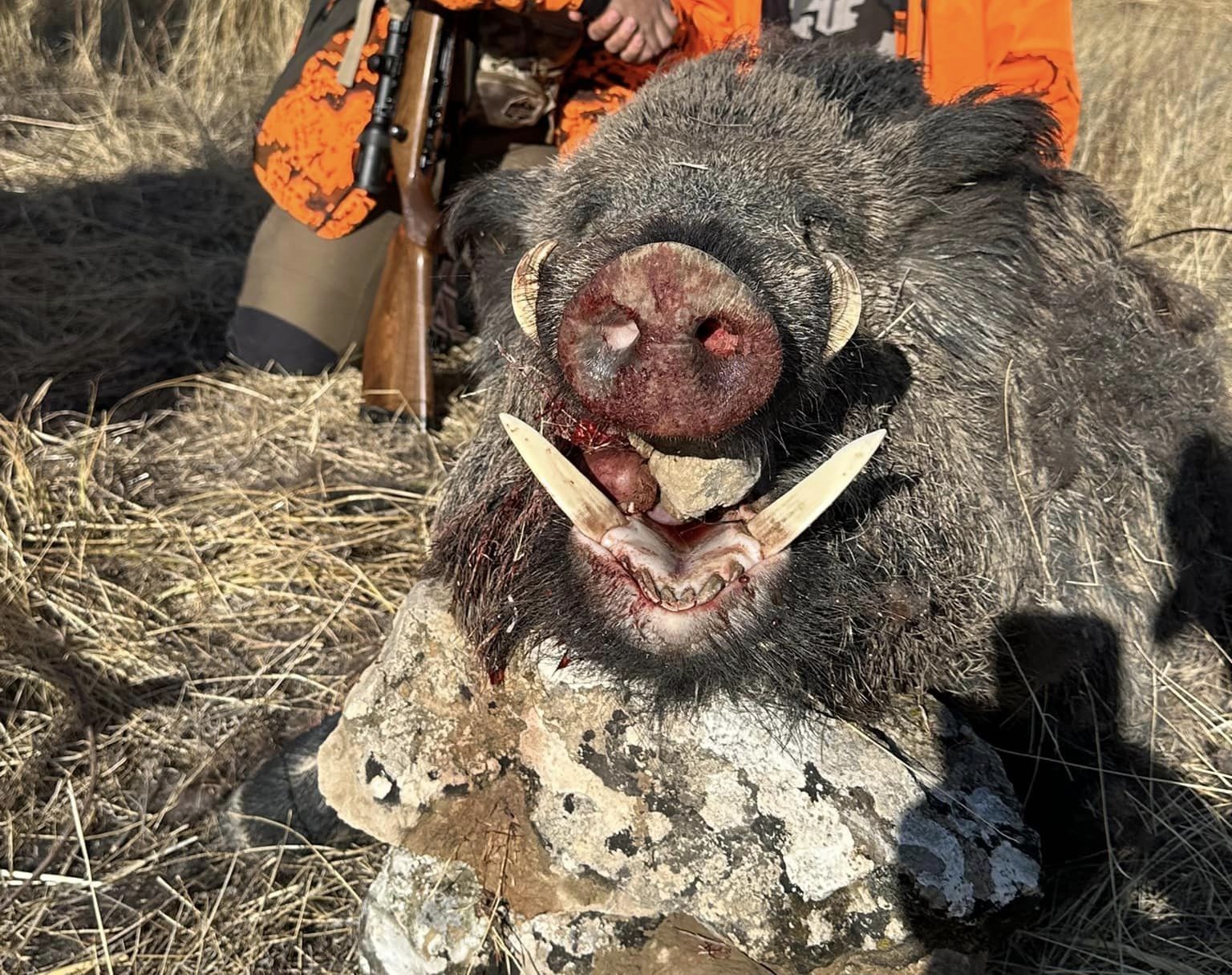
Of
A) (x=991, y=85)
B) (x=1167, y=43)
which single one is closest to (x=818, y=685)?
(x=991, y=85)

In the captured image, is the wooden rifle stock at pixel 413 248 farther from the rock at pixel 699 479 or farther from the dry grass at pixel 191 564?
the rock at pixel 699 479

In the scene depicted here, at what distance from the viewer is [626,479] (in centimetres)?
198

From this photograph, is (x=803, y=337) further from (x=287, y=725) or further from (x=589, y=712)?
(x=287, y=725)

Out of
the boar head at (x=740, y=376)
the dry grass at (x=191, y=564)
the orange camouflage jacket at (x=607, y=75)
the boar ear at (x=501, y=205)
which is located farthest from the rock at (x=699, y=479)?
the orange camouflage jacket at (x=607, y=75)

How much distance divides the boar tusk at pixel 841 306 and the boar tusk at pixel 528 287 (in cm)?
57

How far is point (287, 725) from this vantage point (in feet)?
10.3

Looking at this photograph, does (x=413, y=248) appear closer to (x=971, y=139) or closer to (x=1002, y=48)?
(x=1002, y=48)

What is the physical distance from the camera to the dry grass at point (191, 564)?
2.59 m

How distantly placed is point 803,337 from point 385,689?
1220 millimetres

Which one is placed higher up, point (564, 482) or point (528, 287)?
point (528, 287)

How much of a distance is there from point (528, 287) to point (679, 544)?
614mm

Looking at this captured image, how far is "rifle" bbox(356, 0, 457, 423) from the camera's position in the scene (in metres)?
3.89

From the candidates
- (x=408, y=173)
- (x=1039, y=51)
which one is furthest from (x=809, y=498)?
(x=408, y=173)

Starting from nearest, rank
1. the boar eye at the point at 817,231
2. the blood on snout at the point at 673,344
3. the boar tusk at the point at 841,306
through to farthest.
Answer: the blood on snout at the point at 673,344 → the boar tusk at the point at 841,306 → the boar eye at the point at 817,231
